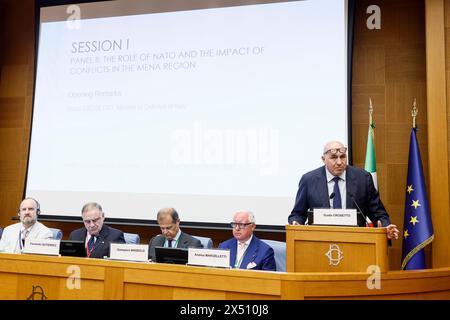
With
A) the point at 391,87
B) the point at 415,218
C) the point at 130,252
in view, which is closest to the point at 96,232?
the point at 130,252

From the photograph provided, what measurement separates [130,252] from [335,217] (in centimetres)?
97

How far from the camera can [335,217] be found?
83.7 inches

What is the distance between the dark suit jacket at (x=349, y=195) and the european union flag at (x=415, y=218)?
864 mm

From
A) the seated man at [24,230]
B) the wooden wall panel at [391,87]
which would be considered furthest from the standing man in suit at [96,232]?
the wooden wall panel at [391,87]

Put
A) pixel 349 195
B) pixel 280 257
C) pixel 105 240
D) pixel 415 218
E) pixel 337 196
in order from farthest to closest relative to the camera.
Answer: pixel 415 218 → pixel 105 240 → pixel 280 257 → pixel 337 196 → pixel 349 195

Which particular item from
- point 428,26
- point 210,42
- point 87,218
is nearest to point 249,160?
point 210,42

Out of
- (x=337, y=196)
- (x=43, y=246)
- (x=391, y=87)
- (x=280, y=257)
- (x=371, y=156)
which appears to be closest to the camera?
(x=43, y=246)

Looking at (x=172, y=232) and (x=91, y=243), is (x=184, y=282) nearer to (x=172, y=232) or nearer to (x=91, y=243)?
(x=172, y=232)

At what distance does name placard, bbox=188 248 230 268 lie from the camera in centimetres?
206

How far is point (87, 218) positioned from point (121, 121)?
1.26m

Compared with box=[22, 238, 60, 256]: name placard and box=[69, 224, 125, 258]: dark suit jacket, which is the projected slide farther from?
box=[22, 238, 60, 256]: name placard

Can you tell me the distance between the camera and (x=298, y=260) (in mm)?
2121

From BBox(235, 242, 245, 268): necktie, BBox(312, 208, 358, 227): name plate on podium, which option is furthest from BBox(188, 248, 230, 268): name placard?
BBox(235, 242, 245, 268): necktie
